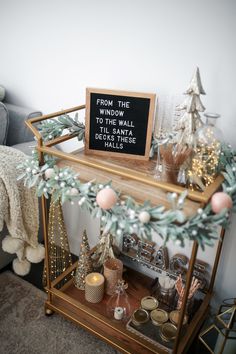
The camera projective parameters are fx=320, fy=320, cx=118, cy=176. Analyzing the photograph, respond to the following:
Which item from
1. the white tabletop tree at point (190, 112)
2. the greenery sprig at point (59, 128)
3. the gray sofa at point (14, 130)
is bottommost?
the gray sofa at point (14, 130)

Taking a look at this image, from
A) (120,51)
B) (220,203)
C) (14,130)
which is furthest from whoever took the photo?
(14,130)

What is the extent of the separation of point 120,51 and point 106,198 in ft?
2.42

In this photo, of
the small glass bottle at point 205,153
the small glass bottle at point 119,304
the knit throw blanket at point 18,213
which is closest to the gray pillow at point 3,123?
the knit throw blanket at point 18,213

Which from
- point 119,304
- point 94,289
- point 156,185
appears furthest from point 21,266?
point 156,185

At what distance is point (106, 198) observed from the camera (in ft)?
2.90

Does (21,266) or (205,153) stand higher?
(205,153)

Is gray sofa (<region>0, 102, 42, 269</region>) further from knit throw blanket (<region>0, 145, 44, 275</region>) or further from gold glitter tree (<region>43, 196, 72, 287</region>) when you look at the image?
gold glitter tree (<region>43, 196, 72, 287</region>)

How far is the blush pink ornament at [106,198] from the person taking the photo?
34.8 inches

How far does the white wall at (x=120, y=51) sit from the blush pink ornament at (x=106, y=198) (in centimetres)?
56

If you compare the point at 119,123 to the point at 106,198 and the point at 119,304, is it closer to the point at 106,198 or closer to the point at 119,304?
the point at 106,198

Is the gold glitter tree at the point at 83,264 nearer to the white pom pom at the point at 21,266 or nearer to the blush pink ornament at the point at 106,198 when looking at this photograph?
the white pom pom at the point at 21,266

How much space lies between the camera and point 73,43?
146 centimetres

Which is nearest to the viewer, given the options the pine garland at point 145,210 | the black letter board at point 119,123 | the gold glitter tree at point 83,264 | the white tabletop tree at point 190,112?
the pine garland at point 145,210

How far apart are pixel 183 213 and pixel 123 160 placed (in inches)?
16.0
